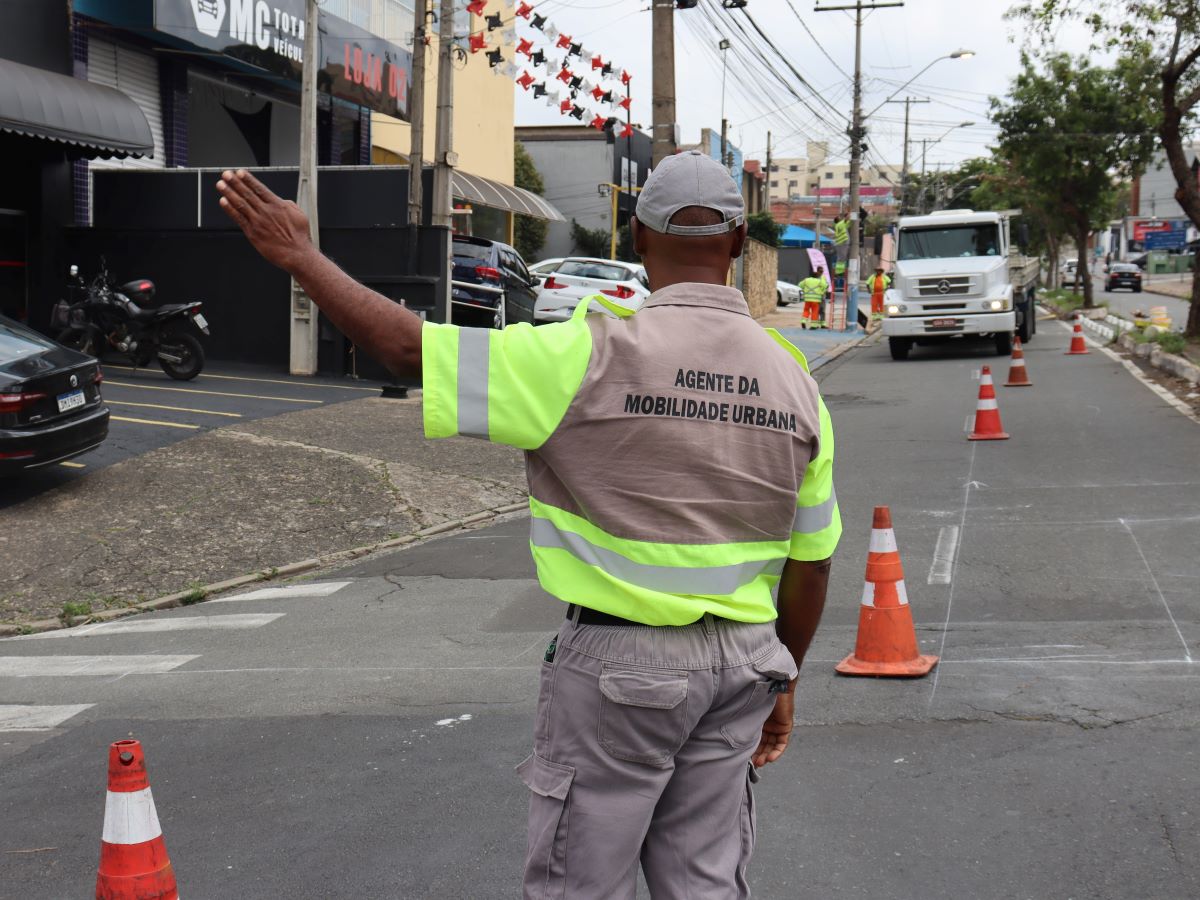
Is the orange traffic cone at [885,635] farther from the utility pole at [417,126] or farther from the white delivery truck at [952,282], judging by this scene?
the white delivery truck at [952,282]

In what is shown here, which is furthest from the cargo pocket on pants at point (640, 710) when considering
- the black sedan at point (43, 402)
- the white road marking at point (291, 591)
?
the black sedan at point (43, 402)

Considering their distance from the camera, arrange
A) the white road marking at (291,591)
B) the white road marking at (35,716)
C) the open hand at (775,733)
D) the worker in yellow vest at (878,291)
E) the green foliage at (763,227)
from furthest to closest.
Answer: the green foliage at (763,227), the worker in yellow vest at (878,291), the white road marking at (291,591), the white road marking at (35,716), the open hand at (775,733)

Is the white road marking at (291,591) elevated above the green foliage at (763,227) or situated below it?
below

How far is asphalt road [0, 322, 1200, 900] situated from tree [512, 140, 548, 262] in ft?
121

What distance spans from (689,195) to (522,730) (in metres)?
3.52

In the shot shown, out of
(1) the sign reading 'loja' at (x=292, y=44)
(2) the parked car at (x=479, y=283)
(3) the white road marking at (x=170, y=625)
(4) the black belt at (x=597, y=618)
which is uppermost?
(1) the sign reading 'loja' at (x=292, y=44)

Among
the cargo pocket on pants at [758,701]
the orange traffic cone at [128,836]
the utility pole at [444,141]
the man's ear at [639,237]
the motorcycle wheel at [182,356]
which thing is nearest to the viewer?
the cargo pocket on pants at [758,701]

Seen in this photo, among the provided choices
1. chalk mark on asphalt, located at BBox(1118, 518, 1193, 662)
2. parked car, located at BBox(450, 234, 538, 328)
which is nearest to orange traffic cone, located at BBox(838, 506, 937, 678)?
chalk mark on asphalt, located at BBox(1118, 518, 1193, 662)

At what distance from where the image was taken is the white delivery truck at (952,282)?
2538 cm

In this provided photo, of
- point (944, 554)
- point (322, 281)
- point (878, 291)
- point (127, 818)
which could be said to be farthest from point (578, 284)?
point (322, 281)

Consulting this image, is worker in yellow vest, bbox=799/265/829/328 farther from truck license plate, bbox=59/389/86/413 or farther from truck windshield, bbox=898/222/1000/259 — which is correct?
truck license plate, bbox=59/389/86/413

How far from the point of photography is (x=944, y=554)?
8945 mm

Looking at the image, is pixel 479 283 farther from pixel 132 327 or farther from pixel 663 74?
pixel 663 74

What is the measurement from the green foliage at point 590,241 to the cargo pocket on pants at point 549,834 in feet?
149
